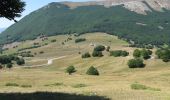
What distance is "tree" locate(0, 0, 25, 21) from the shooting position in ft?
105

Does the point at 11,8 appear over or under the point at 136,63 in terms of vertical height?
over

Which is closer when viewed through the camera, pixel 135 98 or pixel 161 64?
pixel 135 98

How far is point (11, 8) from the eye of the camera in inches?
1287

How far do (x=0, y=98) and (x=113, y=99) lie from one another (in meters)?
7.51

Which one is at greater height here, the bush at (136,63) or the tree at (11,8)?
the tree at (11,8)

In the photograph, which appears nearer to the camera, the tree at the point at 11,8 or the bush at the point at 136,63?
the tree at the point at 11,8

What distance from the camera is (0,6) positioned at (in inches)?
1252

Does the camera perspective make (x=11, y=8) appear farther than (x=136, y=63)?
No

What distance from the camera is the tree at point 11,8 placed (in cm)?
3192

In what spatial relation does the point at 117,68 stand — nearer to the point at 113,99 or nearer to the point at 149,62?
the point at 149,62

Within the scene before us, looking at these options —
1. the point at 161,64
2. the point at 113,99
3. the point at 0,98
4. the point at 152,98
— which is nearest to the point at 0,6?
the point at 0,98

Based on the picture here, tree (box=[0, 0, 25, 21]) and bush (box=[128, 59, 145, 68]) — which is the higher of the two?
tree (box=[0, 0, 25, 21])

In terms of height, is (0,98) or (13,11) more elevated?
(13,11)

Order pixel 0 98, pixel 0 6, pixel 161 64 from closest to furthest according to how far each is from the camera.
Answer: pixel 0 98 < pixel 0 6 < pixel 161 64
